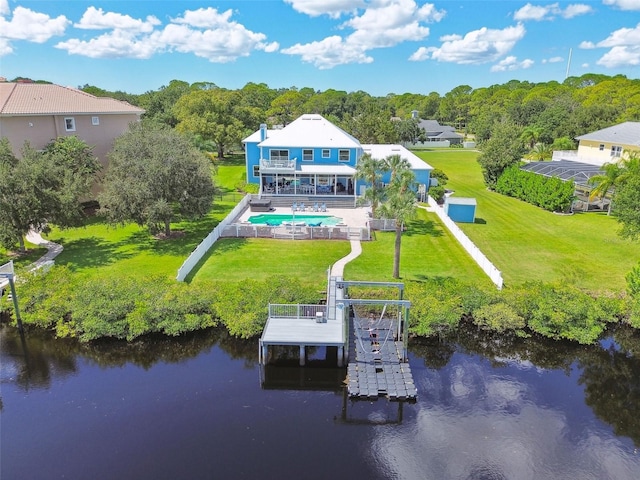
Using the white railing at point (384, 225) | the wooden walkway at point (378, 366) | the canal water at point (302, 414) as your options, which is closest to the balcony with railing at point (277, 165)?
the white railing at point (384, 225)

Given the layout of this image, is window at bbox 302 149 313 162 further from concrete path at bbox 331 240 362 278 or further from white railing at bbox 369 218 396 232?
concrete path at bbox 331 240 362 278

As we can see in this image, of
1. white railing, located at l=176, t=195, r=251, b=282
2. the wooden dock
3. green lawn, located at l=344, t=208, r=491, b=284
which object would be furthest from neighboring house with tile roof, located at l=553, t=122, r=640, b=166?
white railing, located at l=176, t=195, r=251, b=282

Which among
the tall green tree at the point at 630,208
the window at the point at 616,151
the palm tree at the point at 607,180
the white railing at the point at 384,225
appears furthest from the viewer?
the window at the point at 616,151

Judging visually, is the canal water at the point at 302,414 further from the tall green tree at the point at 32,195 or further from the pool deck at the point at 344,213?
the pool deck at the point at 344,213

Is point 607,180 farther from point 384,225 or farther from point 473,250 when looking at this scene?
point 384,225

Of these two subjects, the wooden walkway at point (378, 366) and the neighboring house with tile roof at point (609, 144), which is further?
the neighboring house with tile roof at point (609, 144)
